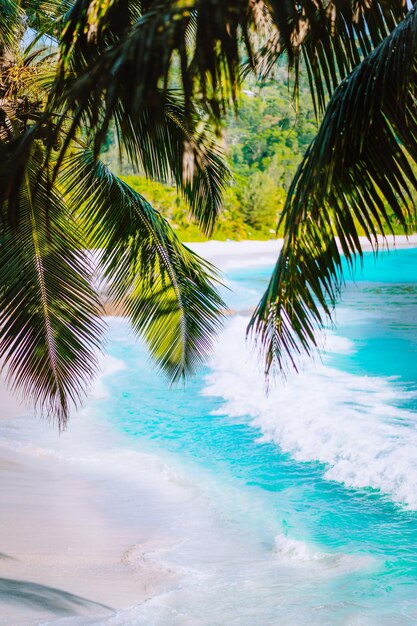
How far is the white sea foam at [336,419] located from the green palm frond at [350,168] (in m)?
4.42

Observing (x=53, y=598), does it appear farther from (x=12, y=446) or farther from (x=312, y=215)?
(x=12, y=446)

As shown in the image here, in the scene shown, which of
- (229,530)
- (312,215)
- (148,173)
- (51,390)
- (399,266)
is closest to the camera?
(312,215)

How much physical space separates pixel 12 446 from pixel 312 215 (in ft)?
20.2

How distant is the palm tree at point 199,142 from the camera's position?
1.69 meters

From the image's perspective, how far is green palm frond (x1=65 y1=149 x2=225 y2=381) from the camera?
5141 mm

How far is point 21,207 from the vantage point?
4.59 metres

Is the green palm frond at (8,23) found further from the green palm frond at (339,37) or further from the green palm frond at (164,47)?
the green palm frond at (164,47)

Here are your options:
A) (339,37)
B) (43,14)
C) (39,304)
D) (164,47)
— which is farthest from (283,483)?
(164,47)

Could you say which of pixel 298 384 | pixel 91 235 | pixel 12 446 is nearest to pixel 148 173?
pixel 91 235

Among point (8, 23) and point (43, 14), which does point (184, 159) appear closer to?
point (8, 23)

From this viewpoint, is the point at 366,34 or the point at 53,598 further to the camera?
the point at 53,598

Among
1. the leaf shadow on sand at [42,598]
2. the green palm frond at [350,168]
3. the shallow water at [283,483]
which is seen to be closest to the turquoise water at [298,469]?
the shallow water at [283,483]

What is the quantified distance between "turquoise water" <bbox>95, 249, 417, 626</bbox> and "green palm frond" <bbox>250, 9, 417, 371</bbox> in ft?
8.93

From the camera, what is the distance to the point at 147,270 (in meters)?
5.22
